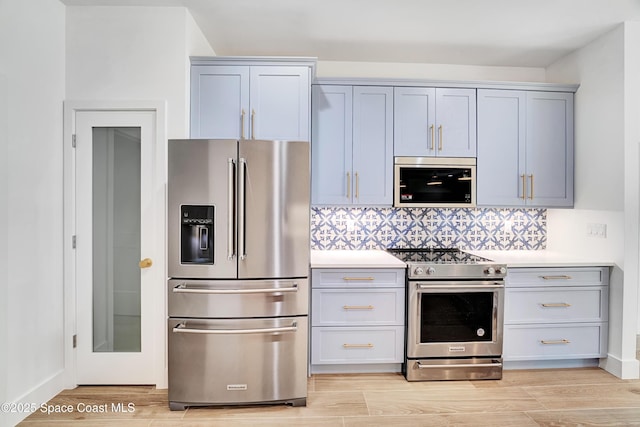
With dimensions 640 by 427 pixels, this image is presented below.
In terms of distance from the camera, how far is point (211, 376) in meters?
2.46

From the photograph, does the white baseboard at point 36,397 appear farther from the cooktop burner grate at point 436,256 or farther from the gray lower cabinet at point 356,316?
the cooktop burner grate at point 436,256

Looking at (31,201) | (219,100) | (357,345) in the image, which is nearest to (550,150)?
(357,345)

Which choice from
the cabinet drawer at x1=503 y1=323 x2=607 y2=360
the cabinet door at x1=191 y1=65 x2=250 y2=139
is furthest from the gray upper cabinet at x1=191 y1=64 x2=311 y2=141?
the cabinet drawer at x1=503 y1=323 x2=607 y2=360

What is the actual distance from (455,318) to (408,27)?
2334mm

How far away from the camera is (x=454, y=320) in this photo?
2938mm

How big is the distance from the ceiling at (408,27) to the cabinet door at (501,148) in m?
0.47

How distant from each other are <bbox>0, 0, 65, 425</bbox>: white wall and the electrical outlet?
4.23 meters

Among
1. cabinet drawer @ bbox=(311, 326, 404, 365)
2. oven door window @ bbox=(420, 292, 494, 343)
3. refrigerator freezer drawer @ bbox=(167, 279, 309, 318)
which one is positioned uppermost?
refrigerator freezer drawer @ bbox=(167, 279, 309, 318)

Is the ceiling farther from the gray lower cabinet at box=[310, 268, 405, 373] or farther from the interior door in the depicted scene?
the gray lower cabinet at box=[310, 268, 405, 373]

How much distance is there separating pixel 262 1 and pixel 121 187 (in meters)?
1.70

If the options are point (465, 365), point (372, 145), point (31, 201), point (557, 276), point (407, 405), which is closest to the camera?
point (31, 201)

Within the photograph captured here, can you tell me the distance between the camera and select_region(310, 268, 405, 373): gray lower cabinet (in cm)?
293

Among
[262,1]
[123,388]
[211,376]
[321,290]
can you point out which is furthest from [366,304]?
[262,1]

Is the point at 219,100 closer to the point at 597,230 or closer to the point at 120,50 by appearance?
the point at 120,50
